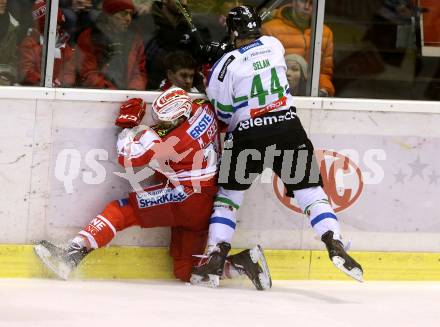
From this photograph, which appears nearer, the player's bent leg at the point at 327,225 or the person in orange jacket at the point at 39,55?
the player's bent leg at the point at 327,225

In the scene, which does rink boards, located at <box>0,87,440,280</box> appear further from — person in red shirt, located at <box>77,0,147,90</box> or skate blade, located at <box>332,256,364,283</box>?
skate blade, located at <box>332,256,364,283</box>

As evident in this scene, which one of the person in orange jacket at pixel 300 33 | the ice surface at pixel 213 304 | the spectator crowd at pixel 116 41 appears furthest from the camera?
the person in orange jacket at pixel 300 33

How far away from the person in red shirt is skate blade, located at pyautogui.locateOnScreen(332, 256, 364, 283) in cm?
129

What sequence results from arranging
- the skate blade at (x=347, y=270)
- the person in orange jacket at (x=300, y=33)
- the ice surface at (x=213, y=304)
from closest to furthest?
the ice surface at (x=213, y=304) < the skate blade at (x=347, y=270) < the person in orange jacket at (x=300, y=33)

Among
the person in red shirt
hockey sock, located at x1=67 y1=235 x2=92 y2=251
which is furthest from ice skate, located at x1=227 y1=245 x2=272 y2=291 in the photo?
the person in red shirt

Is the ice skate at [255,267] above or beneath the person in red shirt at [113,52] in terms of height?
beneath

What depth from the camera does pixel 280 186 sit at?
6000 millimetres

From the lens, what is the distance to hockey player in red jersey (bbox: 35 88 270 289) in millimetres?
5586

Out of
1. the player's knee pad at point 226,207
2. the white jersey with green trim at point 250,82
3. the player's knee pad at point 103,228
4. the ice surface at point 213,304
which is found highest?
the white jersey with green trim at point 250,82

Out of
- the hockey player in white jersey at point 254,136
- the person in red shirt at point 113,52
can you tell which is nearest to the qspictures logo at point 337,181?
the hockey player in white jersey at point 254,136

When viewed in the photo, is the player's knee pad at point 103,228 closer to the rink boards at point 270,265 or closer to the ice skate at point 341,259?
the rink boards at point 270,265

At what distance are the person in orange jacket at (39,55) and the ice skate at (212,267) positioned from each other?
3.55 feet

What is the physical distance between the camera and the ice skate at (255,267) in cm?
569

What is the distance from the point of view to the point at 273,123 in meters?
5.70
